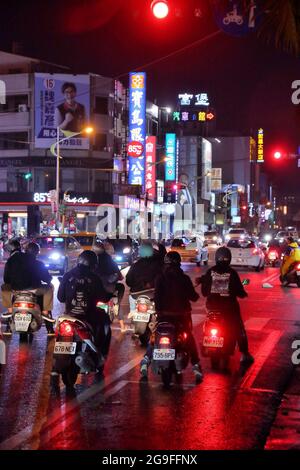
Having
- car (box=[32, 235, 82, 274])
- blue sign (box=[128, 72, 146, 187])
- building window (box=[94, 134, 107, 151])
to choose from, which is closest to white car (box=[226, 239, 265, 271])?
car (box=[32, 235, 82, 274])

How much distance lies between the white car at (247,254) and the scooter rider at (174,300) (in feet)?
76.3

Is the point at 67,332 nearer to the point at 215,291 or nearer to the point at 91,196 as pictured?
the point at 215,291

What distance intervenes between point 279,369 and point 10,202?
50817mm

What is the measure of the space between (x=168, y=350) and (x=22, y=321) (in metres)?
3.86

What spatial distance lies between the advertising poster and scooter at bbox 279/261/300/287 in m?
37.5

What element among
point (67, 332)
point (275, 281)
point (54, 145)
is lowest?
point (275, 281)

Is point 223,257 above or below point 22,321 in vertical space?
above

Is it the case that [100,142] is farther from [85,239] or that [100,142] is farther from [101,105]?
[85,239]

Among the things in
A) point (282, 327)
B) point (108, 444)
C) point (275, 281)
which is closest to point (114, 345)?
point (282, 327)

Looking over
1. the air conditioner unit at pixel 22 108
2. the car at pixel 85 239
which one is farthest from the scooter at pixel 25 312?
the air conditioner unit at pixel 22 108

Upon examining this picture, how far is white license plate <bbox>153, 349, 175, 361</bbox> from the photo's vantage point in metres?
8.05

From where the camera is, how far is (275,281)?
83.7 feet

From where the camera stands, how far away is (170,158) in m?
75.3

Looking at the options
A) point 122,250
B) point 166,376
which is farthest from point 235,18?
point 122,250
